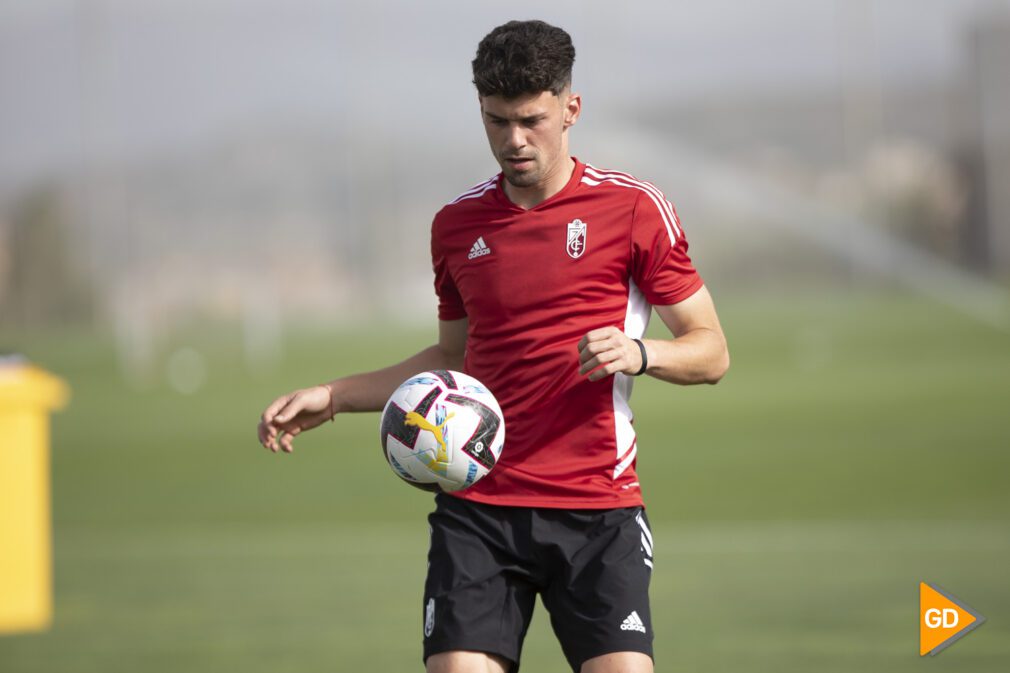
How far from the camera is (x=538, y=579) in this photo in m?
4.21

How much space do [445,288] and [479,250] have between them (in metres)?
0.27

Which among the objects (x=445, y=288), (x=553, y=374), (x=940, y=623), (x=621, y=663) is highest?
(x=445, y=288)

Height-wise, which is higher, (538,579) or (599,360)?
(599,360)

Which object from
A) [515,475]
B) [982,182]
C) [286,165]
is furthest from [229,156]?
[515,475]

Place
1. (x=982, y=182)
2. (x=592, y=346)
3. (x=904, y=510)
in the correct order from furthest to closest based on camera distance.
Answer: (x=982, y=182) < (x=904, y=510) < (x=592, y=346)

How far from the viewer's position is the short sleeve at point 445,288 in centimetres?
451

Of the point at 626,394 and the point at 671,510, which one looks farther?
the point at 671,510

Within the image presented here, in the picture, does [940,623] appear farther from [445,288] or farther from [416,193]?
[416,193]

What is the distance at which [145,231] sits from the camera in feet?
91.8

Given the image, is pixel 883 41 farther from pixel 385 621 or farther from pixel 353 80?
pixel 385 621

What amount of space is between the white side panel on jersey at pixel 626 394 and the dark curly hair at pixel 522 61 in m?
0.62

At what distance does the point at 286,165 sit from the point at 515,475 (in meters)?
24.5

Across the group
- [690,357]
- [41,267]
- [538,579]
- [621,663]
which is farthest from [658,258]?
[41,267]

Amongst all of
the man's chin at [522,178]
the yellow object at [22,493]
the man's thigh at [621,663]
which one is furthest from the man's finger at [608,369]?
the yellow object at [22,493]
